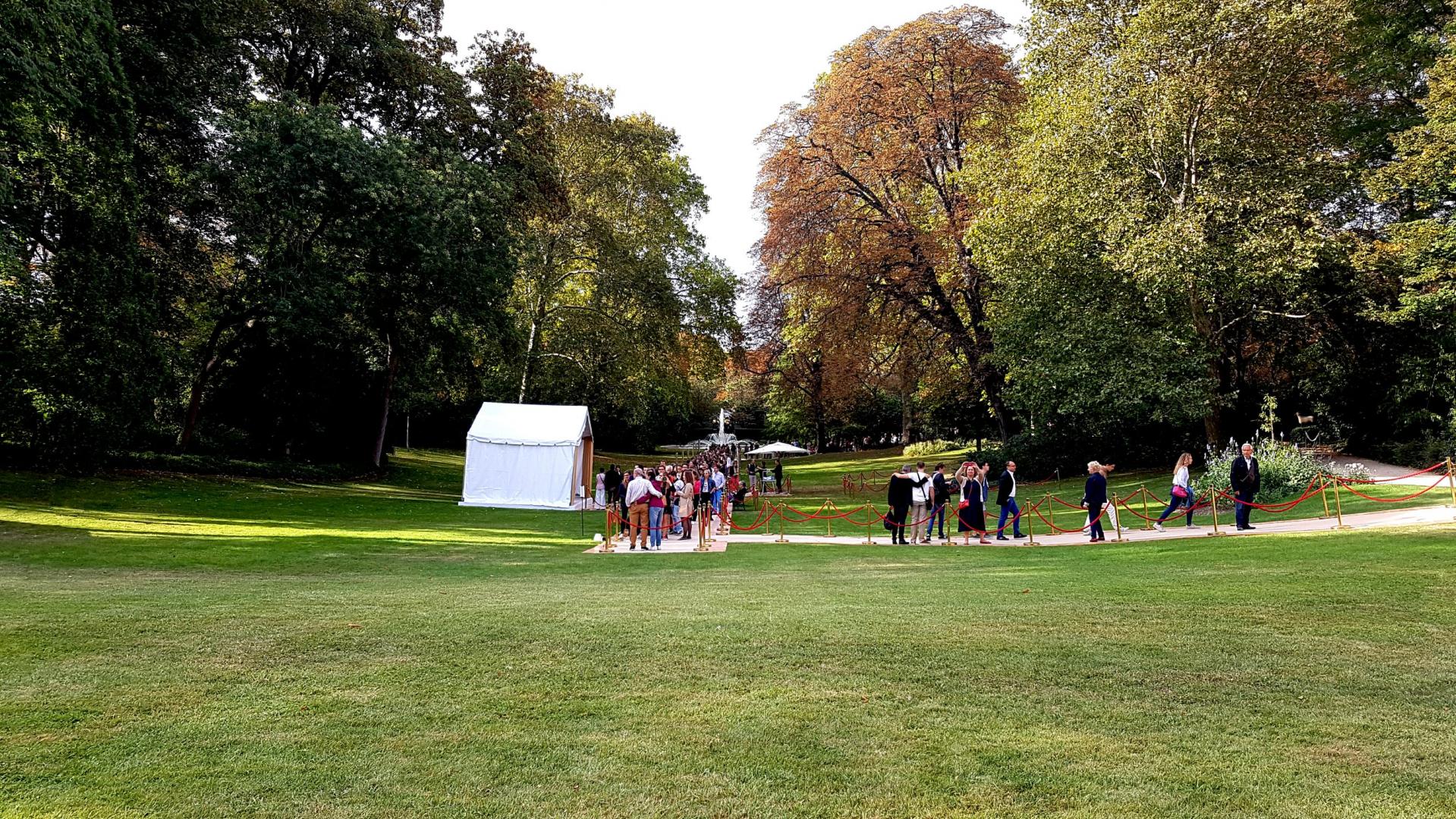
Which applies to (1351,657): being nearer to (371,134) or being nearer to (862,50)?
(371,134)

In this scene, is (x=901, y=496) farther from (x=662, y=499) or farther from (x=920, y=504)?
(x=662, y=499)

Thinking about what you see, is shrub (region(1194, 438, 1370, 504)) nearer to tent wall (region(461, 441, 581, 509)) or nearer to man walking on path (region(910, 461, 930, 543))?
man walking on path (region(910, 461, 930, 543))

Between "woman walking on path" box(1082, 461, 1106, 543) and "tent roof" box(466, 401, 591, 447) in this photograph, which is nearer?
"woman walking on path" box(1082, 461, 1106, 543)

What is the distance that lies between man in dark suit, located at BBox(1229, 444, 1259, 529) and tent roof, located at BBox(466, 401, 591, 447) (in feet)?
54.0

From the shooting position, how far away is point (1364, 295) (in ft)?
77.4

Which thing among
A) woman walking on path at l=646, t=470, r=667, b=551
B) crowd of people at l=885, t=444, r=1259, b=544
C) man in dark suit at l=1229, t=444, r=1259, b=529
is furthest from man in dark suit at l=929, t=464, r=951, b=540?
woman walking on path at l=646, t=470, r=667, b=551

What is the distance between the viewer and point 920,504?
1598 centimetres

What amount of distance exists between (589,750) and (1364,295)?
88.9 ft

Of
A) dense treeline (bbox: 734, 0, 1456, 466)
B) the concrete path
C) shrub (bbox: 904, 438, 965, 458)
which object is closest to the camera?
the concrete path

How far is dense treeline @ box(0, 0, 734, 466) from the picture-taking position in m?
18.3

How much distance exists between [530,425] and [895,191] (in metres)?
16.4

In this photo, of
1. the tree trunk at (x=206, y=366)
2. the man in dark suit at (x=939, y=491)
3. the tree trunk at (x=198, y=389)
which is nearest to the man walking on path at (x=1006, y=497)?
the man in dark suit at (x=939, y=491)

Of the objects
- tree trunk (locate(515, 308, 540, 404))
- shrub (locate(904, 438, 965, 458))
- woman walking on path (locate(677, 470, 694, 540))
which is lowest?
woman walking on path (locate(677, 470, 694, 540))

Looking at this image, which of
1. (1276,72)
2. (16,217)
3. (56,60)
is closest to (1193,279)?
(1276,72)
